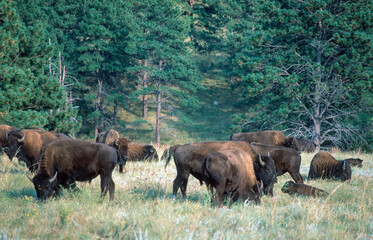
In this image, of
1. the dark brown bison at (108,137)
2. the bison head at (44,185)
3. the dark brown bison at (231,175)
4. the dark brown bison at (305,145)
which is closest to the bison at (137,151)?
the dark brown bison at (108,137)

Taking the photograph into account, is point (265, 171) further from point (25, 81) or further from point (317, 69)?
point (317, 69)

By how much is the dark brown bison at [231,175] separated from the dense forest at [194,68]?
44.7 feet

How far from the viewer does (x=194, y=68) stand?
131 feet

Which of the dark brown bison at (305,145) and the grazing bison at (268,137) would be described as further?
the dark brown bison at (305,145)

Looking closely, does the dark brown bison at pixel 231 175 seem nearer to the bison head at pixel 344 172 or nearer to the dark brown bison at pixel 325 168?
the dark brown bison at pixel 325 168

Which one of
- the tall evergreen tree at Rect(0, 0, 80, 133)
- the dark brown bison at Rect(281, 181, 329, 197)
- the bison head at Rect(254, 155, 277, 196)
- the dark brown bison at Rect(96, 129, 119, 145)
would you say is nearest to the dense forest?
the tall evergreen tree at Rect(0, 0, 80, 133)

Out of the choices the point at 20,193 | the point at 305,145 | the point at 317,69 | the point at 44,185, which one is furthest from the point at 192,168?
the point at 317,69

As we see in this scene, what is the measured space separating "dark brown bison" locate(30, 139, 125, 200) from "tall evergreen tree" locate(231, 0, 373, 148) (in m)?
18.1

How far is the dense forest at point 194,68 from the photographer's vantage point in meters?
21.7

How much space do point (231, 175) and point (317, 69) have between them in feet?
63.2

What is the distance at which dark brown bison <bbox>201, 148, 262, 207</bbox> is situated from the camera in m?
8.07

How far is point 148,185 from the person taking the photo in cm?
1045

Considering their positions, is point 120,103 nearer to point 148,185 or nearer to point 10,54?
point 10,54

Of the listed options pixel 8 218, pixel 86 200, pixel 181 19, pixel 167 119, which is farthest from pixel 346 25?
pixel 167 119
